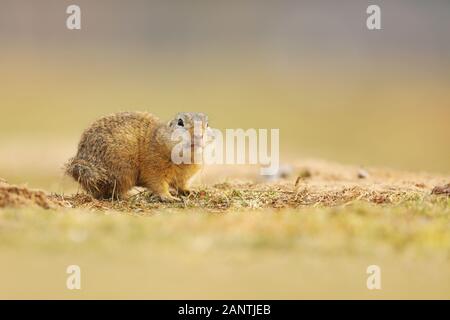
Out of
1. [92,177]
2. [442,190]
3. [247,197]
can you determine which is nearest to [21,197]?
[92,177]

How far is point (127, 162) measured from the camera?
11.0 meters

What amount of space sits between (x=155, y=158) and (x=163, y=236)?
334cm

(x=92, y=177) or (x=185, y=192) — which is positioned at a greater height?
(x=92, y=177)

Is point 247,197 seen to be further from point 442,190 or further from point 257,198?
point 442,190

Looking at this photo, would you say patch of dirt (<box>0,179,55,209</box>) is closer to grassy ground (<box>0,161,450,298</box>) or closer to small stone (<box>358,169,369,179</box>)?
grassy ground (<box>0,161,450,298</box>)

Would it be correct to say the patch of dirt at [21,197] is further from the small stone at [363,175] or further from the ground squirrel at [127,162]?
the small stone at [363,175]

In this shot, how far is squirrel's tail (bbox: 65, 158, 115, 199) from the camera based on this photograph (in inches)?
430

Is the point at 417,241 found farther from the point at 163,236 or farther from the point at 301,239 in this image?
the point at 163,236

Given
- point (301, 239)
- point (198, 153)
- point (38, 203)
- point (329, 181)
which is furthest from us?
point (329, 181)

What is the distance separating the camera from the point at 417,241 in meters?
7.82

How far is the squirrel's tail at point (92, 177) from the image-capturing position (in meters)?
10.9

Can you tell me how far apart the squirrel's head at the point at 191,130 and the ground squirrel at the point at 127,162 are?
0.03 meters

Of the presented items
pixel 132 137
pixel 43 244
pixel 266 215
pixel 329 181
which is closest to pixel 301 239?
pixel 266 215

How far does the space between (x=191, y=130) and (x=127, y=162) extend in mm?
1097
